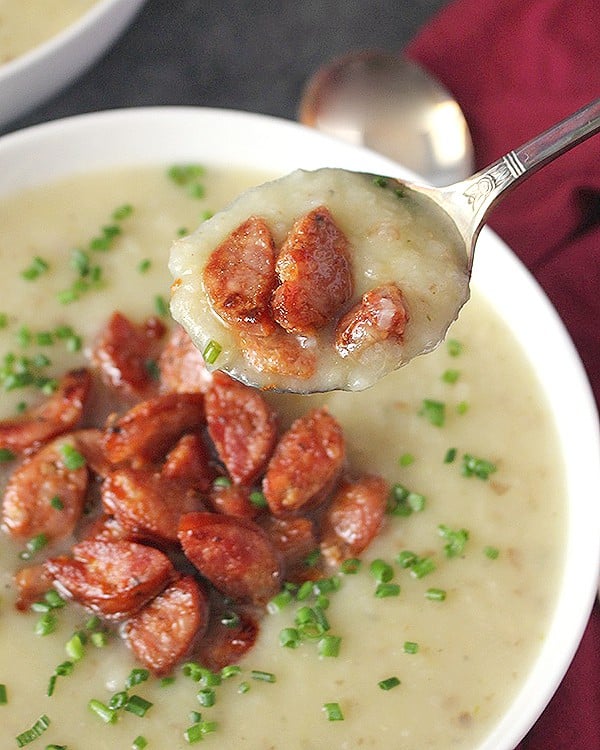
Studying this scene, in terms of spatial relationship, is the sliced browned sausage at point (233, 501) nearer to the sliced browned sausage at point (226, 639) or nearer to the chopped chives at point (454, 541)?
the sliced browned sausage at point (226, 639)

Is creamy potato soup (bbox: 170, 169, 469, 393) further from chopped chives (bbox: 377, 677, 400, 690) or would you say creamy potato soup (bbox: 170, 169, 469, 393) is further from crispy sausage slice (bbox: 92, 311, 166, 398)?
chopped chives (bbox: 377, 677, 400, 690)

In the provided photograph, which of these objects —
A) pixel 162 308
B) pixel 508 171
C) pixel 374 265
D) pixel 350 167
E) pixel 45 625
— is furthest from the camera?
pixel 350 167

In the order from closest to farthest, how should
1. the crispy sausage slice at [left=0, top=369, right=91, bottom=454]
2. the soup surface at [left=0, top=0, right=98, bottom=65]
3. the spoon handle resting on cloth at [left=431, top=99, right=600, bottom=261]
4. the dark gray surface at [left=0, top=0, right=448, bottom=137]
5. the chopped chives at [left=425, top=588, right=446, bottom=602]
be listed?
the spoon handle resting on cloth at [left=431, top=99, right=600, bottom=261], the chopped chives at [left=425, top=588, right=446, bottom=602], the crispy sausage slice at [left=0, top=369, right=91, bottom=454], the soup surface at [left=0, top=0, right=98, bottom=65], the dark gray surface at [left=0, top=0, right=448, bottom=137]

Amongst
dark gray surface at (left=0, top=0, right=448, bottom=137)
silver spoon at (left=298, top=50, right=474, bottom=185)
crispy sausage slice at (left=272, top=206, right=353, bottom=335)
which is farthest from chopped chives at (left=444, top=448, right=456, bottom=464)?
dark gray surface at (left=0, top=0, right=448, bottom=137)

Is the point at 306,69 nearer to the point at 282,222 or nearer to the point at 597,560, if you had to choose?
the point at 282,222

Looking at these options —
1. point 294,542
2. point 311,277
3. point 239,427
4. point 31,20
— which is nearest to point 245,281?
point 311,277

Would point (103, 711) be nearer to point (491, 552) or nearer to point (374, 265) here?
point (491, 552)
